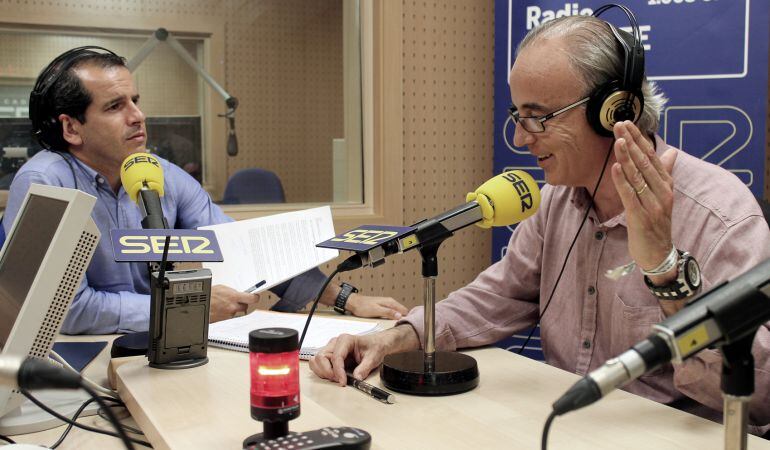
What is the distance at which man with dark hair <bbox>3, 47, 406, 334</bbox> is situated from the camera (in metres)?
1.92

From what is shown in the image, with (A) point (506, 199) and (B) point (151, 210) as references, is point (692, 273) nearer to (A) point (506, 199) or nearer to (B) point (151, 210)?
(A) point (506, 199)

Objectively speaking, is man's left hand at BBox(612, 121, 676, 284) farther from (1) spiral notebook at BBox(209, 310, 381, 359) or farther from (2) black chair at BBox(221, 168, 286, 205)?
(2) black chair at BBox(221, 168, 286, 205)

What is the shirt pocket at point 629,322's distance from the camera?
4.41 ft

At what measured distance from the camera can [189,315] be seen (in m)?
1.35

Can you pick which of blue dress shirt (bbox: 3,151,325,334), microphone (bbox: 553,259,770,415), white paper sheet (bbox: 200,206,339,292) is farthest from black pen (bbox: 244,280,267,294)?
microphone (bbox: 553,259,770,415)

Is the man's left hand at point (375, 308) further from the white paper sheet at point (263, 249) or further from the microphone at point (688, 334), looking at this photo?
the microphone at point (688, 334)

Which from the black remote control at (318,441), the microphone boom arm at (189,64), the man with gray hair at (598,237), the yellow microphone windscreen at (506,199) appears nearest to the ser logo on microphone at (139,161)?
the man with gray hair at (598,237)

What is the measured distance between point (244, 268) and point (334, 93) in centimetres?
162

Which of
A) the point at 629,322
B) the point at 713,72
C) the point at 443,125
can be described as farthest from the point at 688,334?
the point at 443,125

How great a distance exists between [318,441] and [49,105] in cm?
156

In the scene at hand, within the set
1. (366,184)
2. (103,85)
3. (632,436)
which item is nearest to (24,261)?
(632,436)

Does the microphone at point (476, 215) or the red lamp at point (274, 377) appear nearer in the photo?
the red lamp at point (274, 377)

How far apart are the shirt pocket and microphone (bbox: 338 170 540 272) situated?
0.28 metres

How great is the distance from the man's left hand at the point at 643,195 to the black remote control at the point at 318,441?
1.56ft
